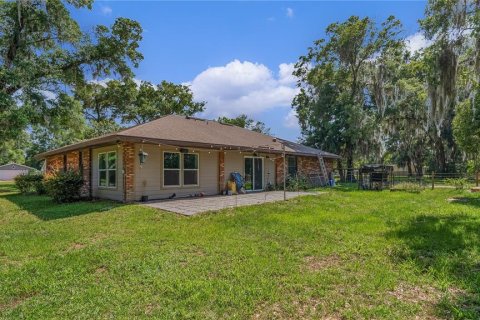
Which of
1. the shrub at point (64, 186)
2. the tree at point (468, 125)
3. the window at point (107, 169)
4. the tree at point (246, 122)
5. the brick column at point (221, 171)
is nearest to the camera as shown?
the shrub at point (64, 186)

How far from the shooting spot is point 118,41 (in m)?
14.9

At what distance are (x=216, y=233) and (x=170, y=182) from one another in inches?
227

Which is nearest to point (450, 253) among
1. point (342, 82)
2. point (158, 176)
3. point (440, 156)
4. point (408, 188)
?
point (158, 176)

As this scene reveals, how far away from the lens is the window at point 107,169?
10703mm

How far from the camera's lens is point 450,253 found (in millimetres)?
4477

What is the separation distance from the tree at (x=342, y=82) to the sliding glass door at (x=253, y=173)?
9843 millimetres

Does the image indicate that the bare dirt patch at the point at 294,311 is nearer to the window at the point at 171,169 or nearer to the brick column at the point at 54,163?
the window at the point at 171,169

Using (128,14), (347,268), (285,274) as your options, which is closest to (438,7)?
(347,268)

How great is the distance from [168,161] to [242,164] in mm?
3801

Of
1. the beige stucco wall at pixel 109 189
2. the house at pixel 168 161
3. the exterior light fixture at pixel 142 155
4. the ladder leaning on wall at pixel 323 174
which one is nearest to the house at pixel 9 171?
the house at pixel 168 161

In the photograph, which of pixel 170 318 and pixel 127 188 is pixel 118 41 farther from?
pixel 170 318

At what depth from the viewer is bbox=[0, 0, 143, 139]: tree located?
1269 centimetres

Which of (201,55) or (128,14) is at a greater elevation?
(128,14)

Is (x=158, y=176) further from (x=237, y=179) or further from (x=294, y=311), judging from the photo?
(x=294, y=311)
